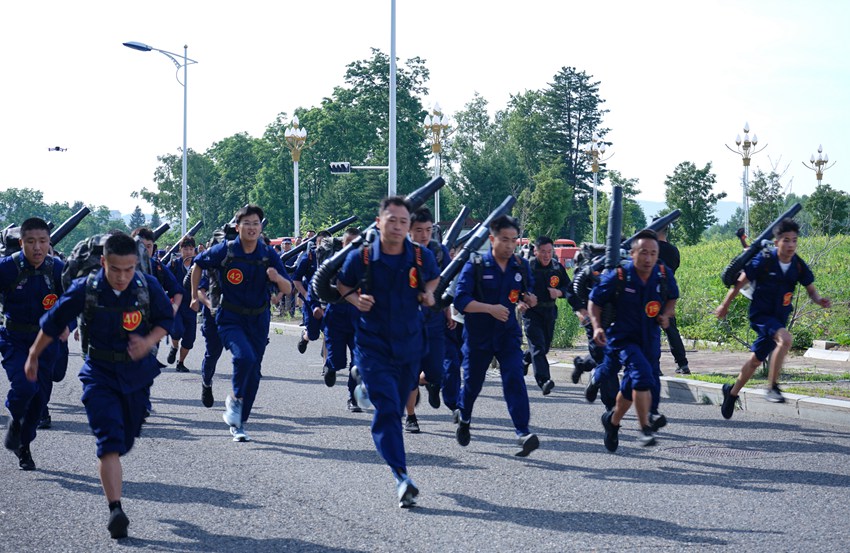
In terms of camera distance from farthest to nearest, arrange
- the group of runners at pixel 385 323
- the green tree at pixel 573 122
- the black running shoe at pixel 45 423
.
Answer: the green tree at pixel 573 122, the black running shoe at pixel 45 423, the group of runners at pixel 385 323

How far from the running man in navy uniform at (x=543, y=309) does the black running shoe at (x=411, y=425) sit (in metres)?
2.57

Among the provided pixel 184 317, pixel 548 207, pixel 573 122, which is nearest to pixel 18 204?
pixel 573 122

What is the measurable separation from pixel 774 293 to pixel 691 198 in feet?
146

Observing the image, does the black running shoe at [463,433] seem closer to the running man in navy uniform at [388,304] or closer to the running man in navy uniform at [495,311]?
the running man in navy uniform at [495,311]

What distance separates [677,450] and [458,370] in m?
2.62

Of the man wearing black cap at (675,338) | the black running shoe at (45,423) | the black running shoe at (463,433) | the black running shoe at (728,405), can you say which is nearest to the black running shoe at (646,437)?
the black running shoe at (463,433)

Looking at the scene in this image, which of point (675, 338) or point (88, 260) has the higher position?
point (88, 260)

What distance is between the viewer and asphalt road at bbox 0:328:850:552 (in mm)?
5523

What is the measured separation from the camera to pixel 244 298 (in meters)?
8.97

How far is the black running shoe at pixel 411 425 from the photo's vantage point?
9.19 meters

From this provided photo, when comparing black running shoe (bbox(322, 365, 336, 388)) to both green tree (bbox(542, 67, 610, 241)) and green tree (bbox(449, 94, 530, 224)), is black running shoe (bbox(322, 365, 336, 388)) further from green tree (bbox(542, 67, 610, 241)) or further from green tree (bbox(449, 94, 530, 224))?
green tree (bbox(542, 67, 610, 241))

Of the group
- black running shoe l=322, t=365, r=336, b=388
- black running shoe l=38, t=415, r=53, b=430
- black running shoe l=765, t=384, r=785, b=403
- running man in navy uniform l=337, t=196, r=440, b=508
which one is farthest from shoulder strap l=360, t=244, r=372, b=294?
black running shoe l=322, t=365, r=336, b=388

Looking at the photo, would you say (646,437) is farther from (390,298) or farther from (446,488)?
(390,298)

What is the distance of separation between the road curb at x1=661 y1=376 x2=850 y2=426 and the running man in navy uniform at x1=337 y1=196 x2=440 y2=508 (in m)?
4.96
